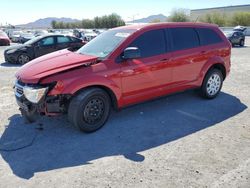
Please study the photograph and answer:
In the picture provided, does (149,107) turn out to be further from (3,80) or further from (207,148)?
(3,80)

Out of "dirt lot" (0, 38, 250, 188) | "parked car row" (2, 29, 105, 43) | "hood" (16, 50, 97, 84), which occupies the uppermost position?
"parked car row" (2, 29, 105, 43)

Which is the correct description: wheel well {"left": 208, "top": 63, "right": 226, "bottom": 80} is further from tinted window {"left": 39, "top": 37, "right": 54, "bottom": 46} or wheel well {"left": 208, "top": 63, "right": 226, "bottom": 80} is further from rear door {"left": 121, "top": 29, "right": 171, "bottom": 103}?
tinted window {"left": 39, "top": 37, "right": 54, "bottom": 46}

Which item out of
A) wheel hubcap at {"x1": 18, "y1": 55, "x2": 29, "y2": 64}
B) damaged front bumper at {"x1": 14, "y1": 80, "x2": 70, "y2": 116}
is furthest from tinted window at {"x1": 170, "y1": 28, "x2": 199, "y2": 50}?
wheel hubcap at {"x1": 18, "y1": 55, "x2": 29, "y2": 64}

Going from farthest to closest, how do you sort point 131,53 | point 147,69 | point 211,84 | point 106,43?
point 211,84
point 106,43
point 147,69
point 131,53

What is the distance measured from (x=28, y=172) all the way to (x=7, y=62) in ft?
37.0

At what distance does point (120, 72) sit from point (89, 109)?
849mm

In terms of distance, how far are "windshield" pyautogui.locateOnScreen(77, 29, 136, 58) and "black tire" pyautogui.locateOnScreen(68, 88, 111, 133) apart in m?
0.76

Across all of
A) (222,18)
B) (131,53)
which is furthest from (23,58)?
(222,18)

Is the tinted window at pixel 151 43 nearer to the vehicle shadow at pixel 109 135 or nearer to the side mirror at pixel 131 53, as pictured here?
the side mirror at pixel 131 53

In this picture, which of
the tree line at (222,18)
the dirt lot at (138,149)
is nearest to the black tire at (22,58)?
the dirt lot at (138,149)

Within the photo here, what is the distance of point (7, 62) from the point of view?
1372cm

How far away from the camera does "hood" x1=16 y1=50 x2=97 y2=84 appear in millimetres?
4531

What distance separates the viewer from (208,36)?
652cm

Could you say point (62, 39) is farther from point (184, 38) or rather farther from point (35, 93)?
point (35, 93)
